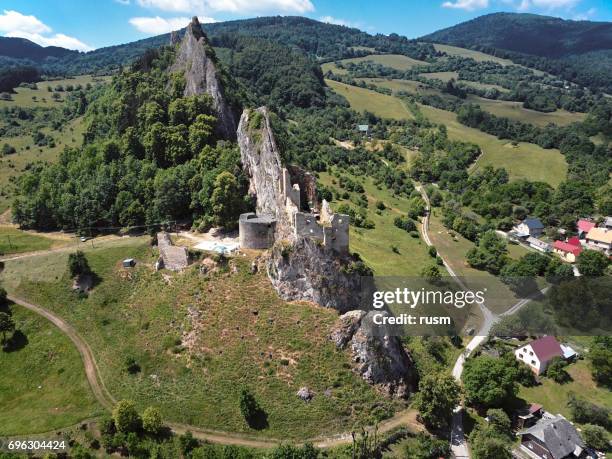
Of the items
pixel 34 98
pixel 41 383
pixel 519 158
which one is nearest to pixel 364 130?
pixel 519 158

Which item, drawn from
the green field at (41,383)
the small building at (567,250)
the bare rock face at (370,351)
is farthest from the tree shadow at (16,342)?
the small building at (567,250)

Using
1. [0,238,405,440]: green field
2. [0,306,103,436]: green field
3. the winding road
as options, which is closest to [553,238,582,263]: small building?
the winding road

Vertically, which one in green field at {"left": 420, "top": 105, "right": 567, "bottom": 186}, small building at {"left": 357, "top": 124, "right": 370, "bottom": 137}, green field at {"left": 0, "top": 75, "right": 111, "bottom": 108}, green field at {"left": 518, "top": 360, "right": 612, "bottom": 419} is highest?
green field at {"left": 0, "top": 75, "right": 111, "bottom": 108}

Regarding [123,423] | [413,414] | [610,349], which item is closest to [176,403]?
[123,423]

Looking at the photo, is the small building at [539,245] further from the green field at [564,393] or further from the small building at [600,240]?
the green field at [564,393]

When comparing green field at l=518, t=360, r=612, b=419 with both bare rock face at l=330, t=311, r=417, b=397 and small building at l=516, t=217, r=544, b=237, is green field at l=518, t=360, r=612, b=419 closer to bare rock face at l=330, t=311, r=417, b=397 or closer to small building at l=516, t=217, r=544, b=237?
bare rock face at l=330, t=311, r=417, b=397

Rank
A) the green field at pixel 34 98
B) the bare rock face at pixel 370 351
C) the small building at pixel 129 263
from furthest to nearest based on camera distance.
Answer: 1. the green field at pixel 34 98
2. the small building at pixel 129 263
3. the bare rock face at pixel 370 351

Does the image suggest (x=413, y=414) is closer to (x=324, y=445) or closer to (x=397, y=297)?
(x=324, y=445)
